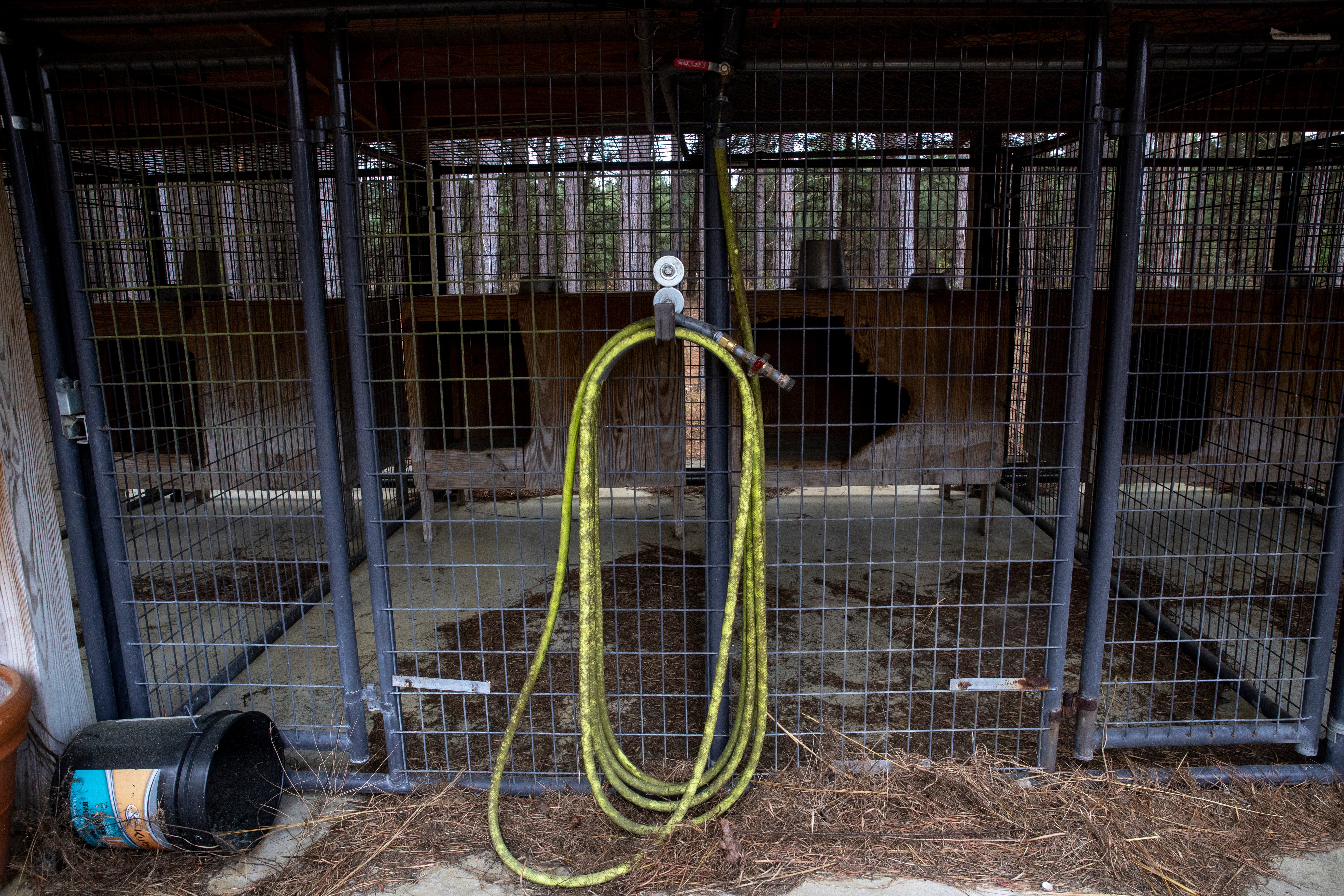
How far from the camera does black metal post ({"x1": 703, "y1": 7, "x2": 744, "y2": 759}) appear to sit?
199cm

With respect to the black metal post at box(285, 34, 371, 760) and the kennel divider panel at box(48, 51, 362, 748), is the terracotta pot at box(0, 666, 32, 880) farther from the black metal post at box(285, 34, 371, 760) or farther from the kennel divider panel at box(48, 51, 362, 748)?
the black metal post at box(285, 34, 371, 760)

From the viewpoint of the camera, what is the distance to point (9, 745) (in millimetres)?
1964

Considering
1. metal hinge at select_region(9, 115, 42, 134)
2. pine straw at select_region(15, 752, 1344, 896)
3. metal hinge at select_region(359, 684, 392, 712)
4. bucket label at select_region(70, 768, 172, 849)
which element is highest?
metal hinge at select_region(9, 115, 42, 134)

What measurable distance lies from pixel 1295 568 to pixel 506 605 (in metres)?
2.85

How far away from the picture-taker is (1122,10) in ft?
7.59

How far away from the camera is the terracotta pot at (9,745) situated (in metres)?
1.96

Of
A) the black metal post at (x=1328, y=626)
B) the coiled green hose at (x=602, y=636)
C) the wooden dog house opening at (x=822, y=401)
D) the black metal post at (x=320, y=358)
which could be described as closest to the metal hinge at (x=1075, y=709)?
the black metal post at (x=1328, y=626)

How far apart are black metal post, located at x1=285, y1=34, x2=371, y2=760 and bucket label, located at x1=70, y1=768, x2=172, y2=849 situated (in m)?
0.48

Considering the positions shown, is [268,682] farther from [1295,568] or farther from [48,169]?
[1295,568]

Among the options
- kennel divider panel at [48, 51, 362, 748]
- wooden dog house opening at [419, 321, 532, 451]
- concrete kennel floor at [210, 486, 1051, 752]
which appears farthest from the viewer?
wooden dog house opening at [419, 321, 532, 451]

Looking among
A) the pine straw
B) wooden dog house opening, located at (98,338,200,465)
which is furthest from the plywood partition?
wooden dog house opening, located at (98,338,200,465)

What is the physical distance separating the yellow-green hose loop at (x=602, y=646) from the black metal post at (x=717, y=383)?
6 centimetres

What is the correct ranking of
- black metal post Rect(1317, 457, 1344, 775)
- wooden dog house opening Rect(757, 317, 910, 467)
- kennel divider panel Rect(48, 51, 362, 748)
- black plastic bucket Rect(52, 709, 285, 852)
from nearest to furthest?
black plastic bucket Rect(52, 709, 285, 852)
black metal post Rect(1317, 457, 1344, 775)
kennel divider panel Rect(48, 51, 362, 748)
wooden dog house opening Rect(757, 317, 910, 467)

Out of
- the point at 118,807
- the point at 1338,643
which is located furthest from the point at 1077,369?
the point at 118,807
